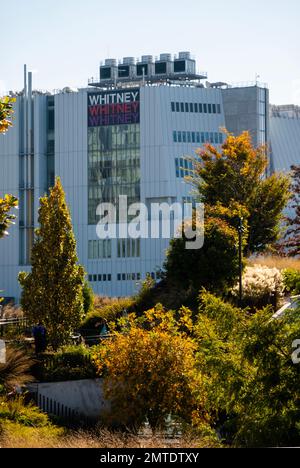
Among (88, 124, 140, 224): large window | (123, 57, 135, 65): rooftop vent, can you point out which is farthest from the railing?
(123, 57, 135, 65): rooftop vent

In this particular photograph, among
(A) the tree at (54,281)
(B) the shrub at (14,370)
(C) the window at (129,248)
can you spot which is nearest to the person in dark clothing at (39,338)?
(A) the tree at (54,281)

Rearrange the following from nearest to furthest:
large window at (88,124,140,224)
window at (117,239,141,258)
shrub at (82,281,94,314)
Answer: shrub at (82,281,94,314)
window at (117,239,141,258)
large window at (88,124,140,224)

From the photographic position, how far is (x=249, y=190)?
42.0 meters

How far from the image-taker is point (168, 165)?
11900 centimetres

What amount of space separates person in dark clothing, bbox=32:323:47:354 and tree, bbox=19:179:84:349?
3.36 feet

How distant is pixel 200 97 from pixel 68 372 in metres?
96.9

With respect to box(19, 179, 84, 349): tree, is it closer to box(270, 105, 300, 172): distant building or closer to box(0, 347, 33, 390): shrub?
box(0, 347, 33, 390): shrub

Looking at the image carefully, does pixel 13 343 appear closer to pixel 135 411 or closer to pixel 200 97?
pixel 135 411

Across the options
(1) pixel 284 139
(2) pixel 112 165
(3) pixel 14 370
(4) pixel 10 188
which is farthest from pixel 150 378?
(1) pixel 284 139

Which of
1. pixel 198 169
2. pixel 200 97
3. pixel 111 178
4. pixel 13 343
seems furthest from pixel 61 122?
pixel 13 343

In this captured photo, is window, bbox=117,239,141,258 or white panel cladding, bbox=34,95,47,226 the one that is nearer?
window, bbox=117,239,141,258

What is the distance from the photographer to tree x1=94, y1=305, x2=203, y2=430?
22.8 m

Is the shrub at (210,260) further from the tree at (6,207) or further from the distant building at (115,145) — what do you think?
the distant building at (115,145)

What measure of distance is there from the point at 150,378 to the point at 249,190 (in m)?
20.0
